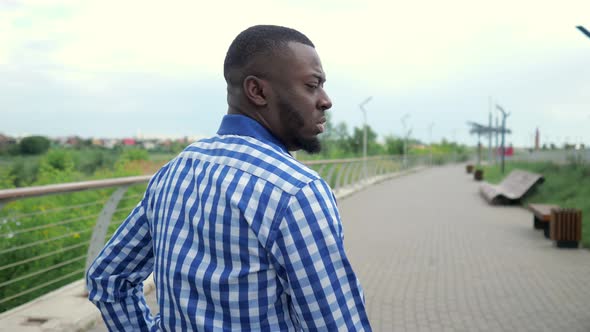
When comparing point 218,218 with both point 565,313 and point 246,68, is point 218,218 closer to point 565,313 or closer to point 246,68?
point 246,68

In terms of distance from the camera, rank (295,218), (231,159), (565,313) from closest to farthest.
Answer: (295,218), (231,159), (565,313)

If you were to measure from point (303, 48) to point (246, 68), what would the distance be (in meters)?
0.11

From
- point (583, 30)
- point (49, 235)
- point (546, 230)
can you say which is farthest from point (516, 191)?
point (49, 235)

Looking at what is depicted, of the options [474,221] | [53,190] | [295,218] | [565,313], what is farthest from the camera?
[474,221]

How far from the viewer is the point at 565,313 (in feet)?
16.9

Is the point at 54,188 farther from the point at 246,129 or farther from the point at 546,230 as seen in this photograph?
the point at 546,230

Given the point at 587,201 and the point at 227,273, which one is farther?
the point at 587,201

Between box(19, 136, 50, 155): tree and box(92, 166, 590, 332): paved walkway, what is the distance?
20320 mm

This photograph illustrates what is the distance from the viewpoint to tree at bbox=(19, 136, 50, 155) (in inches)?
1115

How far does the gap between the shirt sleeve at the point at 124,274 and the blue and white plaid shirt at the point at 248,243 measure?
122mm

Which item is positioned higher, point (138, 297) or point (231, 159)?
point (231, 159)

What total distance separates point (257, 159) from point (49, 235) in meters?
8.21

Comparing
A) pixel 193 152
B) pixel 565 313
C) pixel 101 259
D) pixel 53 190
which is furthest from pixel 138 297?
pixel 565 313

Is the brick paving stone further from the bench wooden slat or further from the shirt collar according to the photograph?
the shirt collar
